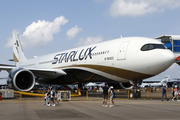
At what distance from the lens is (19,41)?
1144 inches

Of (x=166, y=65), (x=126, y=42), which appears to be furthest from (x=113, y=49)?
(x=166, y=65)

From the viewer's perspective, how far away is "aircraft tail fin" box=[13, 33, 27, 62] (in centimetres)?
2830

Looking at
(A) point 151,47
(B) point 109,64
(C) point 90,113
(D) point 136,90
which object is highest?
(A) point 151,47

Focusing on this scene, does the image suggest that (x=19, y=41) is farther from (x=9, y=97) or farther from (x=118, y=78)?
(x=118, y=78)

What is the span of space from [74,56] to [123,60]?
207 inches

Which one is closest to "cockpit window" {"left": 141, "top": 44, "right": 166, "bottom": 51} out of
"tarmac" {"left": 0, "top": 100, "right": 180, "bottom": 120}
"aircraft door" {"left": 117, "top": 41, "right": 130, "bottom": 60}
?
"aircraft door" {"left": 117, "top": 41, "right": 130, "bottom": 60}

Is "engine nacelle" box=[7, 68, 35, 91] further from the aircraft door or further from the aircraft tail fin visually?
the aircraft tail fin

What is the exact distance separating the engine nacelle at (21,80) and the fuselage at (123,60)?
10.1 feet

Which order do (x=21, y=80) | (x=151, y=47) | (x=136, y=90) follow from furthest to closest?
(x=21, y=80) < (x=136, y=90) < (x=151, y=47)

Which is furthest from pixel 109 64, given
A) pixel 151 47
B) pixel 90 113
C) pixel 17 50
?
pixel 17 50

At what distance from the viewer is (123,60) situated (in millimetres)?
13406

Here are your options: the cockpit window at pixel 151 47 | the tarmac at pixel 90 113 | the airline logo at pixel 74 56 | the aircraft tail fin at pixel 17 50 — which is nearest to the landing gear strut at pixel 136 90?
the cockpit window at pixel 151 47

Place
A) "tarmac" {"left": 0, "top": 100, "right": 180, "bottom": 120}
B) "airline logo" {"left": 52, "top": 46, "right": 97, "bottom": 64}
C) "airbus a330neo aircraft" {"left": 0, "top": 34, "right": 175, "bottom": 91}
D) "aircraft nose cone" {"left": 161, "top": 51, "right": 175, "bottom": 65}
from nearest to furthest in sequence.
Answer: "tarmac" {"left": 0, "top": 100, "right": 180, "bottom": 120} → "aircraft nose cone" {"left": 161, "top": 51, "right": 175, "bottom": 65} → "airbus a330neo aircraft" {"left": 0, "top": 34, "right": 175, "bottom": 91} → "airline logo" {"left": 52, "top": 46, "right": 97, "bottom": 64}

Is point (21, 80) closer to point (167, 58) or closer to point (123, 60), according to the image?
point (123, 60)
